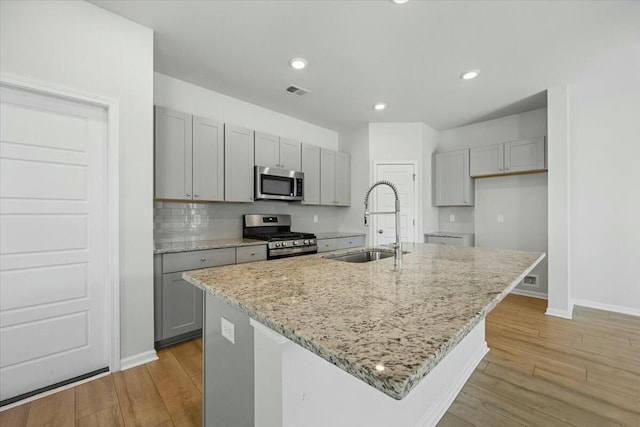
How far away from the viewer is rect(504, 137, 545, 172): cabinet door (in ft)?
12.0

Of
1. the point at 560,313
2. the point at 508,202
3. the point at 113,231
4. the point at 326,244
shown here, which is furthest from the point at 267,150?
the point at 560,313

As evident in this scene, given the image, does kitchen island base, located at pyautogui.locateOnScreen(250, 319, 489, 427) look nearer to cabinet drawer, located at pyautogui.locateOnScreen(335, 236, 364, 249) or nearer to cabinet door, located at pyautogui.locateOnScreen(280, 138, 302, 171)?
cabinet drawer, located at pyautogui.locateOnScreen(335, 236, 364, 249)

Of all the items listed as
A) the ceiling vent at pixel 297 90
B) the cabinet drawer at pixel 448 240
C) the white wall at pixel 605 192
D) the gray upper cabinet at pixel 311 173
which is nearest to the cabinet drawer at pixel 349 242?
the gray upper cabinet at pixel 311 173

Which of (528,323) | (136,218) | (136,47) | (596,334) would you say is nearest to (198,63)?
(136,47)

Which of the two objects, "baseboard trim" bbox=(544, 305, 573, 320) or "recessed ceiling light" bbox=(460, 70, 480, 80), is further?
"baseboard trim" bbox=(544, 305, 573, 320)

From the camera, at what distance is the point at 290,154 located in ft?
12.5

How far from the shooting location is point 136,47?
2184mm

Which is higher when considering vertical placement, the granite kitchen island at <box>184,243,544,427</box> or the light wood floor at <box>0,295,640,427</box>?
the granite kitchen island at <box>184,243,544,427</box>

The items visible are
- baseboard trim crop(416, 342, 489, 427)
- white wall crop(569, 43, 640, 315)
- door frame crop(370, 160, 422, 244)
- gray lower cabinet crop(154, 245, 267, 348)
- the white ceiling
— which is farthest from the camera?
door frame crop(370, 160, 422, 244)

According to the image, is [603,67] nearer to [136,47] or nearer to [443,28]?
[443,28]

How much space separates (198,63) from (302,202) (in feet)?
6.85

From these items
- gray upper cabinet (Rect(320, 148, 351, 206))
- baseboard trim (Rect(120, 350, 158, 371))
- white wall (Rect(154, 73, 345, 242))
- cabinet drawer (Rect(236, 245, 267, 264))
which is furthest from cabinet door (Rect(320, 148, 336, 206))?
baseboard trim (Rect(120, 350, 158, 371))

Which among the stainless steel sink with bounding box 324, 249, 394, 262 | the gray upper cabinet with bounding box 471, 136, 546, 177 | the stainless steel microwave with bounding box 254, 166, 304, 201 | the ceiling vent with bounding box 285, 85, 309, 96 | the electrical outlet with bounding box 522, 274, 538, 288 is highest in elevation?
the ceiling vent with bounding box 285, 85, 309, 96

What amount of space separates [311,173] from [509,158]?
281cm
